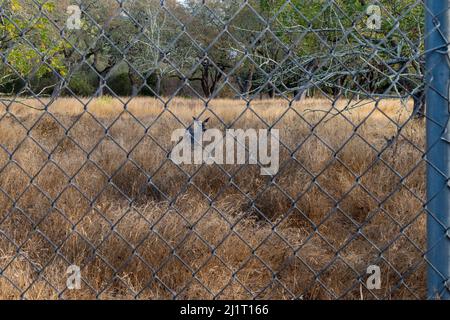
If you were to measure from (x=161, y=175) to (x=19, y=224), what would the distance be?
3.60 feet

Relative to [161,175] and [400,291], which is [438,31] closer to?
[400,291]

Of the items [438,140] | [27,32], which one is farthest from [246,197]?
[438,140]

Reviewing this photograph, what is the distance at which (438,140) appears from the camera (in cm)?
118

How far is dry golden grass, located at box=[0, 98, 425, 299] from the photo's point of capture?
1.62 metres

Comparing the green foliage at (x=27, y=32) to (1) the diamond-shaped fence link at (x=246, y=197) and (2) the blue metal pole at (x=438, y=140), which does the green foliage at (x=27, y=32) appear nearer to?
(1) the diamond-shaped fence link at (x=246, y=197)

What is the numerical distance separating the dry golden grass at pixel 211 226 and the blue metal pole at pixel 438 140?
0.10 m

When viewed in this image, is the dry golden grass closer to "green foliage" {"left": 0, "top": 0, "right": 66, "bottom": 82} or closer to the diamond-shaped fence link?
the diamond-shaped fence link

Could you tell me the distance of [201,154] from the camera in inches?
145

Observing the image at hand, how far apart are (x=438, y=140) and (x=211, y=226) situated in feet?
4.04

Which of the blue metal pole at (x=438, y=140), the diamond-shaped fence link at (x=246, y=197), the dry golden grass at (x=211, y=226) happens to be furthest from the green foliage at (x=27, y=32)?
the blue metal pole at (x=438, y=140)

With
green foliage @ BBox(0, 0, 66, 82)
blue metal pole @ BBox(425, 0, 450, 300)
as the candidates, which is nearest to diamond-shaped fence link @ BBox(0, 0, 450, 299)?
blue metal pole @ BBox(425, 0, 450, 300)
